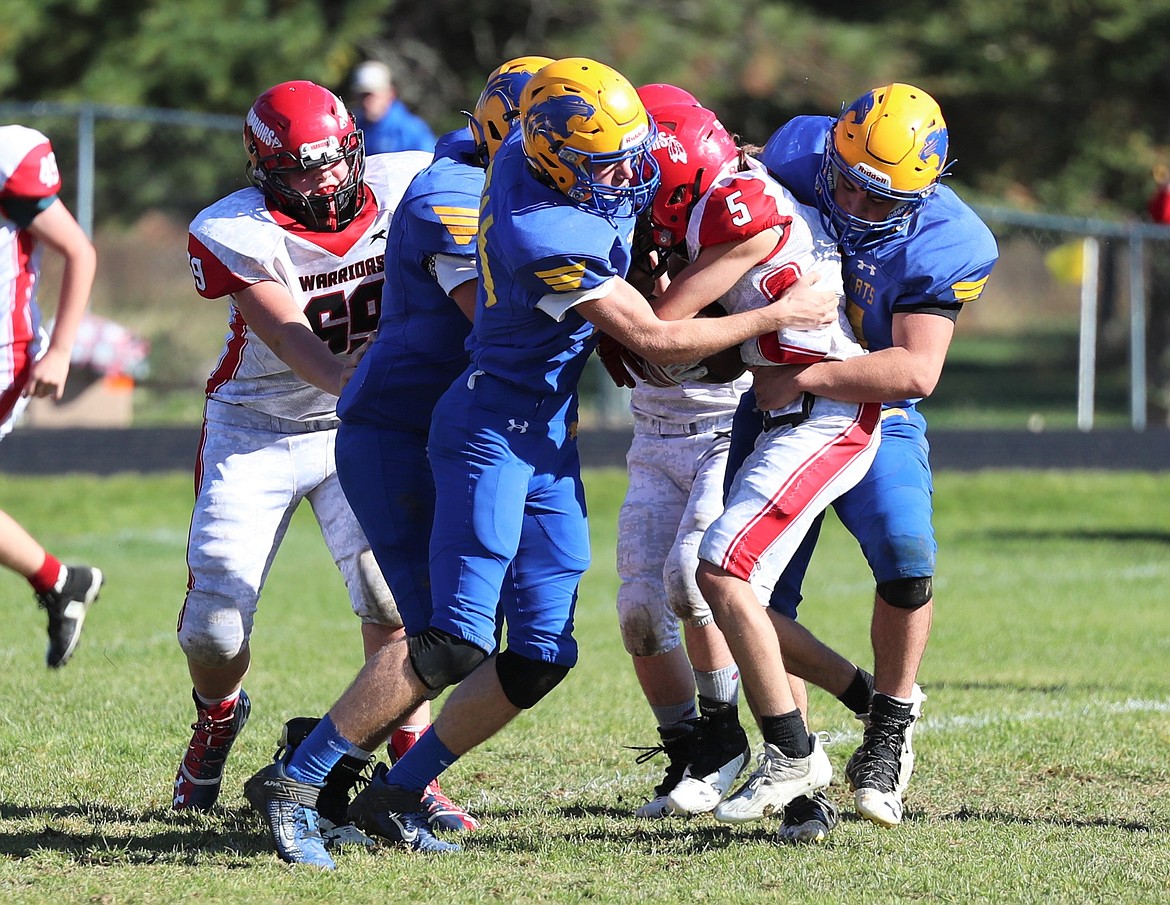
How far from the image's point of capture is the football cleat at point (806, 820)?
161 inches

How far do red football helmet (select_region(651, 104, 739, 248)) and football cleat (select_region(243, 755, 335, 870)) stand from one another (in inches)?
64.6

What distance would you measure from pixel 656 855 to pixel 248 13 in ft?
40.8

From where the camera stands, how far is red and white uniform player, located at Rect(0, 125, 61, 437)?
16.8ft

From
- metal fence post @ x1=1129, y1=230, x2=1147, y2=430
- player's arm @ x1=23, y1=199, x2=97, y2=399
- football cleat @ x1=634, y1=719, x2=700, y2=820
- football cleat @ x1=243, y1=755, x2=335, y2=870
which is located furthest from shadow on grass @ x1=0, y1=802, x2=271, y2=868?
metal fence post @ x1=1129, y1=230, x2=1147, y2=430

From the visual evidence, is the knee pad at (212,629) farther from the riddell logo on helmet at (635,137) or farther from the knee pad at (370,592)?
the riddell logo on helmet at (635,137)

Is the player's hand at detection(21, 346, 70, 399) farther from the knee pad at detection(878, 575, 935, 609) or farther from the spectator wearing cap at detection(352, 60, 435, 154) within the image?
the spectator wearing cap at detection(352, 60, 435, 154)

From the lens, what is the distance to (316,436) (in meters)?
4.70

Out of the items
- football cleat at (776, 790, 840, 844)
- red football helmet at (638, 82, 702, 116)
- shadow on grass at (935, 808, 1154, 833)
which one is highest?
red football helmet at (638, 82, 702, 116)

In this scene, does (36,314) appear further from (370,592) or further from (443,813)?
(443,813)

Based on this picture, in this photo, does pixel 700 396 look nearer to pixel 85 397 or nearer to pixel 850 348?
pixel 850 348

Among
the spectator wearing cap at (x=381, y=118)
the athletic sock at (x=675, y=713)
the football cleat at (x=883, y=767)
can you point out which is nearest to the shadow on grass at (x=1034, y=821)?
the football cleat at (x=883, y=767)

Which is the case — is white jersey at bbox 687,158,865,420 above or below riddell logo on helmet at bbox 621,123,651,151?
below

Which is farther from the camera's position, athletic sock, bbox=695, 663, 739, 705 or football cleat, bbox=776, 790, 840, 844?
athletic sock, bbox=695, 663, 739, 705

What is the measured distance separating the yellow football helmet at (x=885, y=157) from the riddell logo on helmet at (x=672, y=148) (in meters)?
0.43
